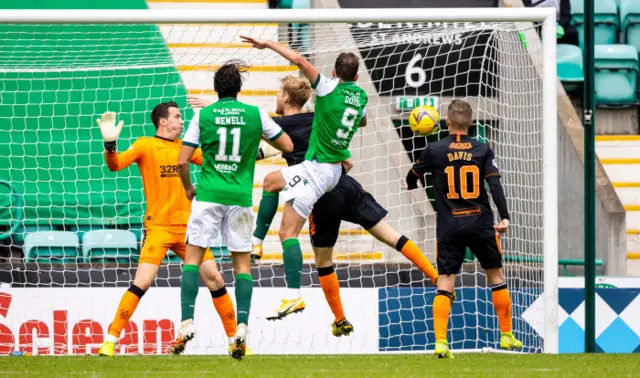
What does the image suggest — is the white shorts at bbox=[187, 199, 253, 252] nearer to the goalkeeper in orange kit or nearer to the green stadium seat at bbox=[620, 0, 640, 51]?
the goalkeeper in orange kit

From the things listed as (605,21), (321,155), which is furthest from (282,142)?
(605,21)

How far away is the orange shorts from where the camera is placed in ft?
26.2

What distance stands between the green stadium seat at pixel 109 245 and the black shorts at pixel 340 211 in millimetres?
2958

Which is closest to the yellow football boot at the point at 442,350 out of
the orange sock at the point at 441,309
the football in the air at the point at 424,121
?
the orange sock at the point at 441,309

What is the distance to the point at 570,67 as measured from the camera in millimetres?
13320

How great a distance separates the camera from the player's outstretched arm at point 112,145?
25.2 ft

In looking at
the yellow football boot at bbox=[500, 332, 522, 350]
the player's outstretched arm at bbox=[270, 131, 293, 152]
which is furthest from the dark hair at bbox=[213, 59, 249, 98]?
the yellow football boot at bbox=[500, 332, 522, 350]

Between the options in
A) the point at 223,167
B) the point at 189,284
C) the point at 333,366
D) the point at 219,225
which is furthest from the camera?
the point at 189,284

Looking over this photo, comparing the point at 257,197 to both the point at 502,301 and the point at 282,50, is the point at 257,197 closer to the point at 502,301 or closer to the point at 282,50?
the point at 502,301

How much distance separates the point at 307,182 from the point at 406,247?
1.03m

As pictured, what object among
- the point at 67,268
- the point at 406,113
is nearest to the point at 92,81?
the point at 67,268

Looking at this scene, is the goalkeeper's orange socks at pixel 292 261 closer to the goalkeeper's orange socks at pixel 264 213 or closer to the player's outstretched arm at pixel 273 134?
the goalkeeper's orange socks at pixel 264 213

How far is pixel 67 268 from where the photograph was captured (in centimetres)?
1023

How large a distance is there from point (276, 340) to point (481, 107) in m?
3.31
